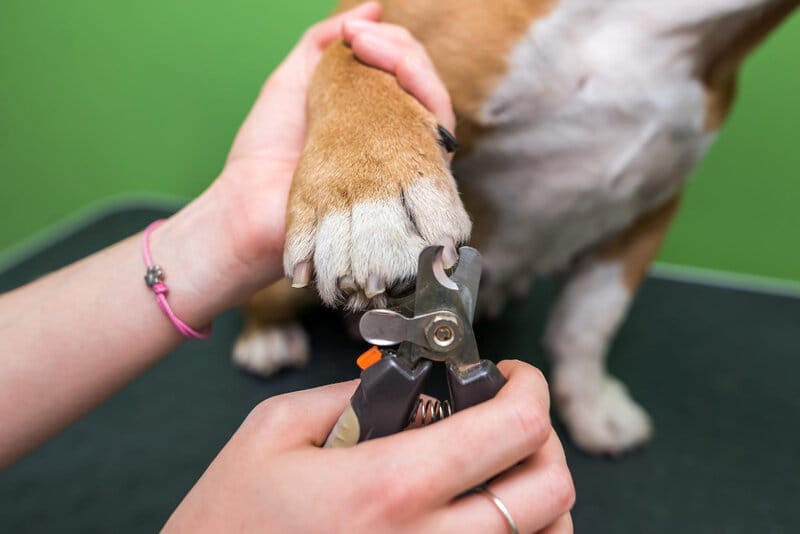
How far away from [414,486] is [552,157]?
0.63 m

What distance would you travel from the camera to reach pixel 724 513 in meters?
0.91

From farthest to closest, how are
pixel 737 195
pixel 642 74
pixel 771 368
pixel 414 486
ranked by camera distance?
pixel 737 195 < pixel 771 368 < pixel 642 74 < pixel 414 486

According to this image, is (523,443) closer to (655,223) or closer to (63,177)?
(655,223)

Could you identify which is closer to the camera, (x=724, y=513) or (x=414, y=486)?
(x=414, y=486)

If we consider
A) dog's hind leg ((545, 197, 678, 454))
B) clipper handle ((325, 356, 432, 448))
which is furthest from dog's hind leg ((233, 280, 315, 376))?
dog's hind leg ((545, 197, 678, 454))

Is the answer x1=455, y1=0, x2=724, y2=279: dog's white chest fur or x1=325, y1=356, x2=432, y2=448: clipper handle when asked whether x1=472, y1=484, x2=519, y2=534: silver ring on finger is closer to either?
x1=325, y1=356, x2=432, y2=448: clipper handle

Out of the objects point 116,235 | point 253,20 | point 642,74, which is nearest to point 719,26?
point 642,74

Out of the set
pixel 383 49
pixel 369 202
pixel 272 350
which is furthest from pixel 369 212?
pixel 272 350

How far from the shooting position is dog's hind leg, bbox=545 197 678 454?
1133mm

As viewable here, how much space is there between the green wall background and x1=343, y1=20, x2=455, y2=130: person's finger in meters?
0.62

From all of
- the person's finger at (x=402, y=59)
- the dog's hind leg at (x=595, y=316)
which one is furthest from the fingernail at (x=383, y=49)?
the dog's hind leg at (x=595, y=316)

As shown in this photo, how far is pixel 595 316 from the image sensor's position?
1.15 m

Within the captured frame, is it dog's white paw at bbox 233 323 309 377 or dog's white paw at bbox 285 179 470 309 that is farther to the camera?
dog's white paw at bbox 233 323 309 377

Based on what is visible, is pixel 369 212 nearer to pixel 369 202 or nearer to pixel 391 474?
pixel 369 202
